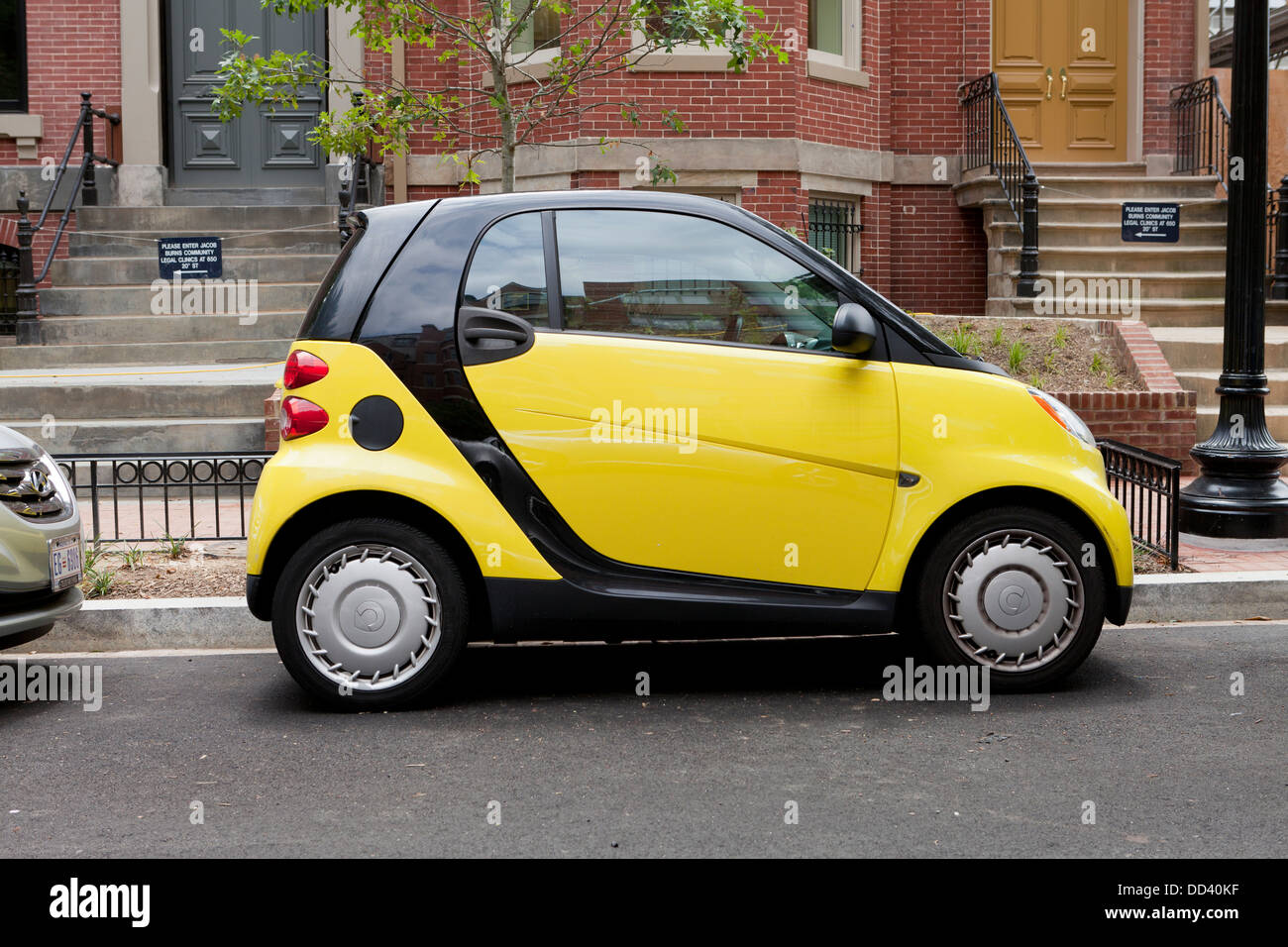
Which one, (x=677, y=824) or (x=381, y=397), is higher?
(x=381, y=397)

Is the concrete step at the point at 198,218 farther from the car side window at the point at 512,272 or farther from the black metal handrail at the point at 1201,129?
the car side window at the point at 512,272

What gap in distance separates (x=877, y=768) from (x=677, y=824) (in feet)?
2.82

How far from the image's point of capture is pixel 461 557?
17.7 feet

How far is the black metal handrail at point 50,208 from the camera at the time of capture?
1337cm

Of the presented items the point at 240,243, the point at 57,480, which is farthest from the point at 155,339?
the point at 57,480

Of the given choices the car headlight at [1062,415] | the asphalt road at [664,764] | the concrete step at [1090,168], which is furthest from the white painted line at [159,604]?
the concrete step at [1090,168]

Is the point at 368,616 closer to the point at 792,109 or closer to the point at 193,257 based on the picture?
the point at 193,257

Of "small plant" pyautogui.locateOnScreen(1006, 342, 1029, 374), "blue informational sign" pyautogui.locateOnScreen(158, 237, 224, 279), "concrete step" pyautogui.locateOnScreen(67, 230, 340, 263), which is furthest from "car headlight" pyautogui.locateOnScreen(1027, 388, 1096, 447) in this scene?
"concrete step" pyautogui.locateOnScreen(67, 230, 340, 263)

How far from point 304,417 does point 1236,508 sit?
18.5 feet

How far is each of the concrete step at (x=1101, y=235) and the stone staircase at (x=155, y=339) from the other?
746cm

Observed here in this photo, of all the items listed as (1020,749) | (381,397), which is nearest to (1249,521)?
(1020,749)

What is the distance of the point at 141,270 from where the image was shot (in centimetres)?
1436

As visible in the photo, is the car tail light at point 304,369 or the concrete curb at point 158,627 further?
the concrete curb at point 158,627
